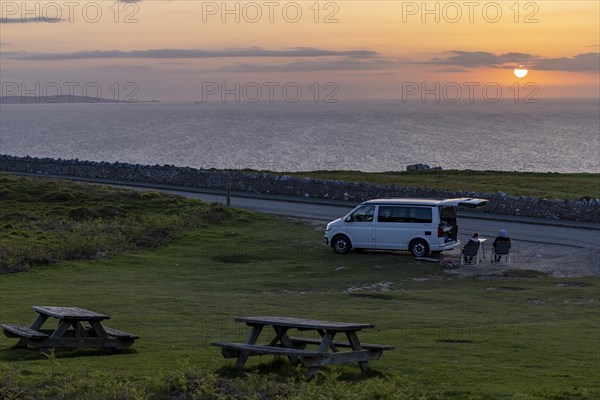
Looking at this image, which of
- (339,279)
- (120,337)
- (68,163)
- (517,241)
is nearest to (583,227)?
(517,241)

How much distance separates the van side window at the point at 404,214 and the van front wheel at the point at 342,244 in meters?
1.30

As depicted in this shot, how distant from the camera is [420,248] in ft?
100

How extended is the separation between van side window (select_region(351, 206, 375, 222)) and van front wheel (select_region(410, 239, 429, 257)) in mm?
1717

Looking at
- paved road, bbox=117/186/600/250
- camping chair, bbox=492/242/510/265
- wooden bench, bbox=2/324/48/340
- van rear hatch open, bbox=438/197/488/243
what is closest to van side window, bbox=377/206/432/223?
van rear hatch open, bbox=438/197/488/243

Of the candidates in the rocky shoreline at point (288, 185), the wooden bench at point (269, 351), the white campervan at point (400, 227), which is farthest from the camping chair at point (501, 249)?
the wooden bench at point (269, 351)

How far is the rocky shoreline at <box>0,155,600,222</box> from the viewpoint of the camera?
40.7 metres

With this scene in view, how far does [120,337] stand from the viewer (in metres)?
14.4

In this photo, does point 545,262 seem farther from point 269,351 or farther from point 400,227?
point 269,351

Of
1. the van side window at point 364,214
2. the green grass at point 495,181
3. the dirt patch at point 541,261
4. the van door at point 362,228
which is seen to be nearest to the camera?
the dirt patch at point 541,261

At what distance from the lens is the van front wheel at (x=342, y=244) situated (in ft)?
103

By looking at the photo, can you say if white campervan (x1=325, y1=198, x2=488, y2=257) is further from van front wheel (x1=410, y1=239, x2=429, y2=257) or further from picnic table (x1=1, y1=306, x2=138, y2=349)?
picnic table (x1=1, y1=306, x2=138, y2=349)

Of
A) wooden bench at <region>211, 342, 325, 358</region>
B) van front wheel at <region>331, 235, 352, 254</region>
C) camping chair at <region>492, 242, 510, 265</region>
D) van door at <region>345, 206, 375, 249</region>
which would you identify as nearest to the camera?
wooden bench at <region>211, 342, 325, 358</region>

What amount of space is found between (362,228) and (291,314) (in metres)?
11.8

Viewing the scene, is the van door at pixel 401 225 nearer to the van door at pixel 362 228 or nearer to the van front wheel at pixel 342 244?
the van door at pixel 362 228
